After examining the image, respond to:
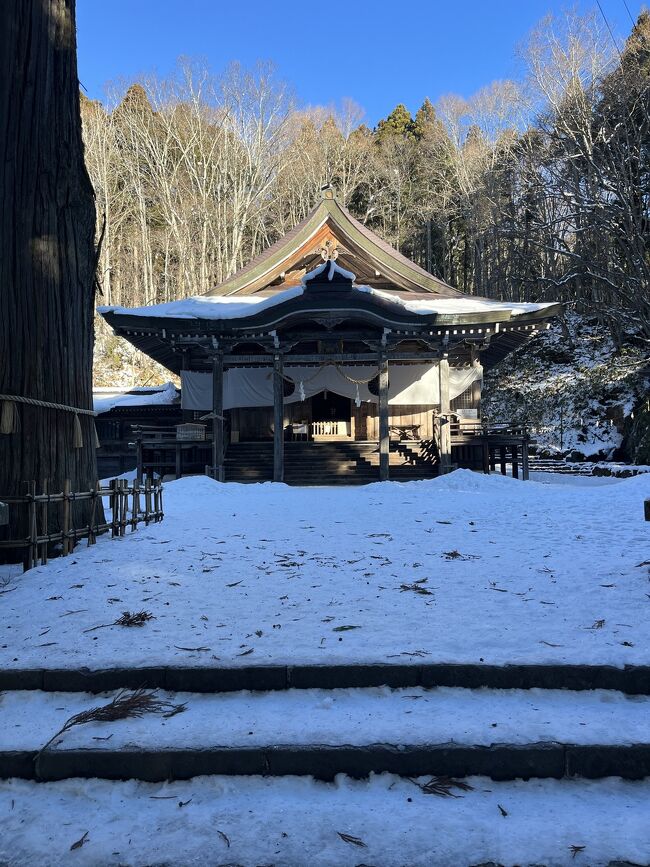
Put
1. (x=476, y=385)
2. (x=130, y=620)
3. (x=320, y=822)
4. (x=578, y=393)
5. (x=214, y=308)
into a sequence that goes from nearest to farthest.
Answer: (x=320, y=822), (x=130, y=620), (x=214, y=308), (x=476, y=385), (x=578, y=393)

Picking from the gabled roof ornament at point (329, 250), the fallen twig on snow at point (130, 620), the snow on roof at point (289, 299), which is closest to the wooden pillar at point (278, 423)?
the snow on roof at point (289, 299)

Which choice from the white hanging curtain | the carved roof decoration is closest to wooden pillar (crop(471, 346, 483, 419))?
the white hanging curtain

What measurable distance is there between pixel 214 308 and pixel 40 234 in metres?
9.70

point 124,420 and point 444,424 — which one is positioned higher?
point 124,420

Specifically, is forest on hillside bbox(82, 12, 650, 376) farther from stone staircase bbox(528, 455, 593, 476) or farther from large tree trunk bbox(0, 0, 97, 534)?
large tree trunk bbox(0, 0, 97, 534)

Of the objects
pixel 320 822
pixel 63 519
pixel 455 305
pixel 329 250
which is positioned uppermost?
pixel 329 250

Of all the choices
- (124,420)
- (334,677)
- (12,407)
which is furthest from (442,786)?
(124,420)

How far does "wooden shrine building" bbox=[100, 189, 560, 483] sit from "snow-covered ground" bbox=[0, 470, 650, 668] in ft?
21.8

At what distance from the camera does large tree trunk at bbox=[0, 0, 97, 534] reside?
485cm

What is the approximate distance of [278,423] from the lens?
43.1 feet

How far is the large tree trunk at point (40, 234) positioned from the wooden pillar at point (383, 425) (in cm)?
848

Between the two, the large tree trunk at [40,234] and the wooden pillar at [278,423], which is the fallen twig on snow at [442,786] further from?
the wooden pillar at [278,423]

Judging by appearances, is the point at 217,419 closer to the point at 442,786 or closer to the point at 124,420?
the point at 124,420

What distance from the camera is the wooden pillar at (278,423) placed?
42.8ft
